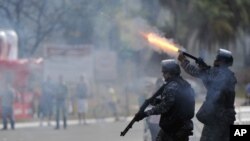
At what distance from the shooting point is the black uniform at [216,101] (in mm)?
8438

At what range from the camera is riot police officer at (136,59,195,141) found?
839 centimetres

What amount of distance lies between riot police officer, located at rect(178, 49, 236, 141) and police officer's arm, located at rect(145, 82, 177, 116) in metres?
0.26

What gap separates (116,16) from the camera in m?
20.1

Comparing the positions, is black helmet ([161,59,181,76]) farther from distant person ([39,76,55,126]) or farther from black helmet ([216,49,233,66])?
distant person ([39,76,55,126])

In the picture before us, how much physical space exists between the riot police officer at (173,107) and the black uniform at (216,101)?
15cm

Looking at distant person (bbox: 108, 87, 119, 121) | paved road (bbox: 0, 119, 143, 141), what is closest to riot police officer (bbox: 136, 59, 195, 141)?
paved road (bbox: 0, 119, 143, 141)

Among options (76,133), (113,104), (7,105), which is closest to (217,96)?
(76,133)

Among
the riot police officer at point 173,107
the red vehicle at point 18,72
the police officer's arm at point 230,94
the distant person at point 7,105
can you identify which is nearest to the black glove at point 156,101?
the riot police officer at point 173,107

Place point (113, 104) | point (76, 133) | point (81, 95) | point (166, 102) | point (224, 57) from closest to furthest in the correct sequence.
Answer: point (166, 102)
point (224, 57)
point (76, 133)
point (81, 95)
point (113, 104)

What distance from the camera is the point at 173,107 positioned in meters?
8.43

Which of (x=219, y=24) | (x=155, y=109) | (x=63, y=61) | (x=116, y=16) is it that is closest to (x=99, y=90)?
(x=63, y=61)

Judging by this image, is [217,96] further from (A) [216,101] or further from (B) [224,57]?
(B) [224,57]

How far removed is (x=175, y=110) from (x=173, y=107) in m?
0.04

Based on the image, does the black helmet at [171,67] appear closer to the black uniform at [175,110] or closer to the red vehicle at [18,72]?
the black uniform at [175,110]
